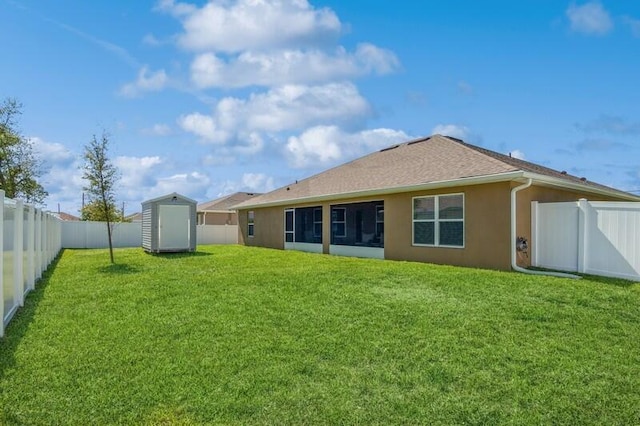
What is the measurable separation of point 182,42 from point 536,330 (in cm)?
1191

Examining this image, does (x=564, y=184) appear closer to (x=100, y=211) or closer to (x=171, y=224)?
(x=171, y=224)

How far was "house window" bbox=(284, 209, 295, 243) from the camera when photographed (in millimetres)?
20062

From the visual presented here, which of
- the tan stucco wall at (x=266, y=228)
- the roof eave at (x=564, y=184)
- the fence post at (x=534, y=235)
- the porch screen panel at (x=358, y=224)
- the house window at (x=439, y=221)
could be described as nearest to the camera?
the roof eave at (x=564, y=184)

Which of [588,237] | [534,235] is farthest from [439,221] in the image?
[588,237]

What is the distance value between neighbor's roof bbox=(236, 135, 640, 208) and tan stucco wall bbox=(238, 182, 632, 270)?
1.24 feet

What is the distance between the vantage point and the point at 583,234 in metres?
10.0

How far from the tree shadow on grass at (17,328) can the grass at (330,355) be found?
0.9 inches

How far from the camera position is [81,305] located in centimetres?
757

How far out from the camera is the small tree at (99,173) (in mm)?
15375

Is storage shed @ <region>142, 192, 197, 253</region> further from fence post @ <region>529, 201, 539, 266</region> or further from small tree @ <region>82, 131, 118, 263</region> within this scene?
fence post @ <region>529, 201, 539, 266</region>

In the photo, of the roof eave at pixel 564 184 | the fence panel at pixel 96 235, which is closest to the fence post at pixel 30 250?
the roof eave at pixel 564 184

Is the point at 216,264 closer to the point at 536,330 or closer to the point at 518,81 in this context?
the point at 536,330

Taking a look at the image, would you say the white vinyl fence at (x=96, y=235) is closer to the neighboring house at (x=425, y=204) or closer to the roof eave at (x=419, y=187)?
the neighboring house at (x=425, y=204)

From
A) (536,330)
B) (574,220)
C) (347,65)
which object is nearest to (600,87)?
(574,220)
